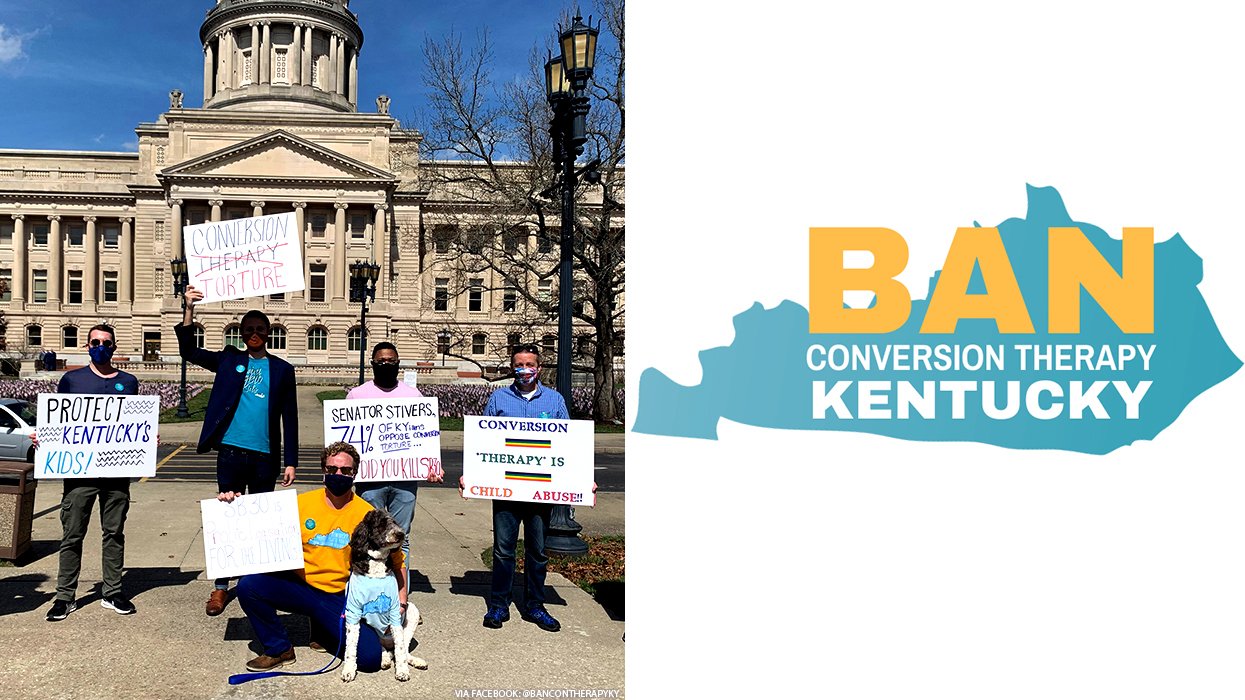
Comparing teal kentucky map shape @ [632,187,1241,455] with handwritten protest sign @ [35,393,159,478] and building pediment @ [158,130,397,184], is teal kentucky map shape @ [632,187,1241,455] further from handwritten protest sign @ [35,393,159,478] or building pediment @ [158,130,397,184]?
building pediment @ [158,130,397,184]

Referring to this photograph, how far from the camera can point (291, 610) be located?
16.4 ft

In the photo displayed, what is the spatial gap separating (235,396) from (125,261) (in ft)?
262

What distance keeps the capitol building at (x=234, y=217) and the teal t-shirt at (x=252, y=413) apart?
175ft

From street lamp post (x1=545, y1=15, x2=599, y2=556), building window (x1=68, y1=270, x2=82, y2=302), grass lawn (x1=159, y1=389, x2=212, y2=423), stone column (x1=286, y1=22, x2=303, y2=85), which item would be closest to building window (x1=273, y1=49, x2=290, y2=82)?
stone column (x1=286, y1=22, x2=303, y2=85)

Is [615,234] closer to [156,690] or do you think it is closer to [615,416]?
[615,416]

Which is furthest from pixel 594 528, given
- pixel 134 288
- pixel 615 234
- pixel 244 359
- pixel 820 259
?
pixel 134 288

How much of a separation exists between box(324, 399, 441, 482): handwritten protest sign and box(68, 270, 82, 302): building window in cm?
8233

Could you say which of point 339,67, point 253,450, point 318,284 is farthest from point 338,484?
point 339,67

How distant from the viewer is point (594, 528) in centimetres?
1015

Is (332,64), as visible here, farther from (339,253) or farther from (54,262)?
(54,262)

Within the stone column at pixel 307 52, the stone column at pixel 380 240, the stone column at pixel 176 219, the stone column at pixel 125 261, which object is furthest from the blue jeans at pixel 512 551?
the stone column at pixel 307 52

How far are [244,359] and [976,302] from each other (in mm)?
4831

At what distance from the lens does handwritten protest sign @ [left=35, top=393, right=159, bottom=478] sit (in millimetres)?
5816

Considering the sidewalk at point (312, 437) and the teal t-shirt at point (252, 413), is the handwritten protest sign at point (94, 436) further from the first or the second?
the sidewalk at point (312, 437)
